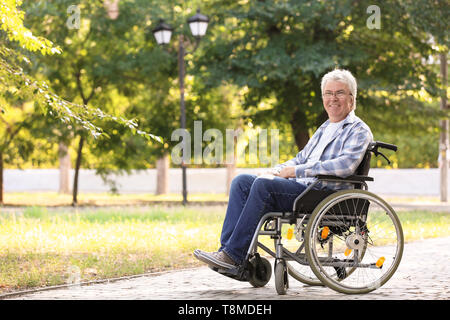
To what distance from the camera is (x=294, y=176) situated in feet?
18.1

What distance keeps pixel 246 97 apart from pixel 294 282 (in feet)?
45.4

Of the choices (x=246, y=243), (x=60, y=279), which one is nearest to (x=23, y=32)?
(x=60, y=279)

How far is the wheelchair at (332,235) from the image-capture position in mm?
5254

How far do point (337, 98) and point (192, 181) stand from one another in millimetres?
29033

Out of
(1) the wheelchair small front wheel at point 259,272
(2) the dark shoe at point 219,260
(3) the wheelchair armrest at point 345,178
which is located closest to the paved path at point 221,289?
(1) the wheelchair small front wheel at point 259,272

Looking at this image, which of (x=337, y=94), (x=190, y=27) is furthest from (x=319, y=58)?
(x=337, y=94)

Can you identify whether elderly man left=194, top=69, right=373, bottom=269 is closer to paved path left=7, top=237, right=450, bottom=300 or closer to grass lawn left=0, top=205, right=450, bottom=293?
paved path left=7, top=237, right=450, bottom=300

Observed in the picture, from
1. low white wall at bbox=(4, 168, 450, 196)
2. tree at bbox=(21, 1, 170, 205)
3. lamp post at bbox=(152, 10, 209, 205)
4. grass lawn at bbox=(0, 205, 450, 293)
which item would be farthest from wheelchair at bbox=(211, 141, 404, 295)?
low white wall at bbox=(4, 168, 450, 196)

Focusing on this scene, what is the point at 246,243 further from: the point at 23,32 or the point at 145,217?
the point at 145,217

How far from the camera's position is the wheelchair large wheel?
17.1 ft

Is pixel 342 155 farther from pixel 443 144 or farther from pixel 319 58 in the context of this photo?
pixel 443 144

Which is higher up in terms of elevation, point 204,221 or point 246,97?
point 246,97

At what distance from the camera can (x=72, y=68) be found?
21.7m

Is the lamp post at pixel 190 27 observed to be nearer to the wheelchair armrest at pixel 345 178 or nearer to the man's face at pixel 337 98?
the man's face at pixel 337 98
